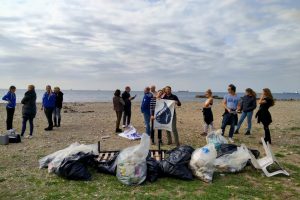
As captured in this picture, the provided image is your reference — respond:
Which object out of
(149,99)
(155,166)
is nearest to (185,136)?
(149,99)

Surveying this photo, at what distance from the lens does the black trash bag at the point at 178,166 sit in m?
6.49

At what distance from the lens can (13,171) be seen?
6957 millimetres

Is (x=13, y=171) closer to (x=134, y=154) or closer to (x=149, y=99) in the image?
(x=134, y=154)

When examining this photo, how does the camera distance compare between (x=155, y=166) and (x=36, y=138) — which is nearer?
(x=155, y=166)

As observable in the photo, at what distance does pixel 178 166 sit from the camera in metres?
6.55

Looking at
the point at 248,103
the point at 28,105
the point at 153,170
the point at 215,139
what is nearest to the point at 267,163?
the point at 215,139

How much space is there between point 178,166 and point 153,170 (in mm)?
513

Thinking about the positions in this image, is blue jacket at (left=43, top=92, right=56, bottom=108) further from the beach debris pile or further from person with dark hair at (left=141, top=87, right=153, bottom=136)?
the beach debris pile

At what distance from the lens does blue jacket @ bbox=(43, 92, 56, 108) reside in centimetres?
1270

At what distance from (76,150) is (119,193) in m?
1.74

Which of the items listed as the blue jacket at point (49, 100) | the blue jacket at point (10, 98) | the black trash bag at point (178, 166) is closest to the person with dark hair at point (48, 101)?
the blue jacket at point (49, 100)

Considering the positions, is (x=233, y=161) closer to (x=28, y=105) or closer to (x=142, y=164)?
(x=142, y=164)

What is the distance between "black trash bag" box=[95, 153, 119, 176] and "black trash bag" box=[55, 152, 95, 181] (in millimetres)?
336

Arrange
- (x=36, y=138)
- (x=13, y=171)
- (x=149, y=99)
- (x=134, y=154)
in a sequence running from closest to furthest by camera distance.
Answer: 1. (x=134, y=154)
2. (x=13, y=171)
3. (x=149, y=99)
4. (x=36, y=138)
